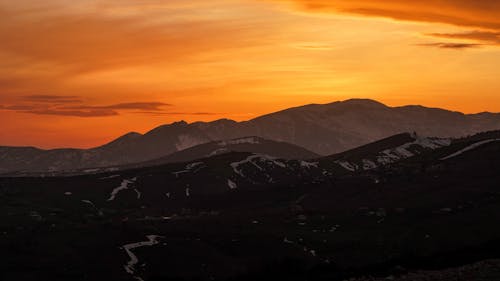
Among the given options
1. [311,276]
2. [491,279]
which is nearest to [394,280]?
[491,279]

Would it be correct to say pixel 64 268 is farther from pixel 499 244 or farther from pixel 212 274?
pixel 499 244

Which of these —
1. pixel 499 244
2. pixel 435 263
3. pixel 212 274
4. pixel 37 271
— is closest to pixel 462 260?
pixel 435 263

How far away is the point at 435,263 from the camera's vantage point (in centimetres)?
6388

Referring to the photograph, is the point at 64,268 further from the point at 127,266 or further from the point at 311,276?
the point at 311,276

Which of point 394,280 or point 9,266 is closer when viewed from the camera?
point 394,280

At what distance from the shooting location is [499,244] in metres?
76.8

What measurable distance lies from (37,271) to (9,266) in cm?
1273

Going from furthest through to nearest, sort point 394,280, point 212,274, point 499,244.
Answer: point 212,274, point 499,244, point 394,280

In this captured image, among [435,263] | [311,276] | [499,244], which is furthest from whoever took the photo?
[499,244]

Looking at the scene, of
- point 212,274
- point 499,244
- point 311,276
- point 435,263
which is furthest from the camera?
point 212,274

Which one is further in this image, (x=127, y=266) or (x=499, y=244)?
(x=127, y=266)

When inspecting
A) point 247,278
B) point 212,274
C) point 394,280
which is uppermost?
point 394,280

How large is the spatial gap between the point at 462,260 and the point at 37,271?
506ft

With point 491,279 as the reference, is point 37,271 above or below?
below
